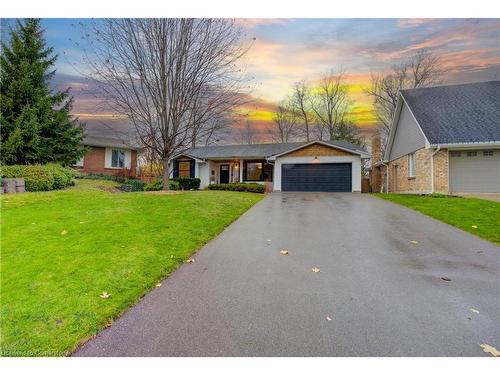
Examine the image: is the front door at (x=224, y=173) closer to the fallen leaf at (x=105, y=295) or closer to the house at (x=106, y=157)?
the house at (x=106, y=157)

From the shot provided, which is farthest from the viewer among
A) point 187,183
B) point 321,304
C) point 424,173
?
point 187,183

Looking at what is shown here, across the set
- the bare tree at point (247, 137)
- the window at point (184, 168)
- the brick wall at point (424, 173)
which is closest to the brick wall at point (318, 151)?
the brick wall at point (424, 173)

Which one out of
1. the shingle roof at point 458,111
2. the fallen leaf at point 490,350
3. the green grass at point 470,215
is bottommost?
the fallen leaf at point 490,350

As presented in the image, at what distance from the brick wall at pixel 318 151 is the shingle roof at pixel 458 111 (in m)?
4.65

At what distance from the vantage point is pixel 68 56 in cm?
845

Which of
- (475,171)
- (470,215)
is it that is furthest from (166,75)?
(475,171)

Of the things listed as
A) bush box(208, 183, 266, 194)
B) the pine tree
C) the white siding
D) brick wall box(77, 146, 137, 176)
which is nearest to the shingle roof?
the white siding

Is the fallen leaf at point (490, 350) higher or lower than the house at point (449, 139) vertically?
lower

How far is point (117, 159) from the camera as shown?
72.4 feet

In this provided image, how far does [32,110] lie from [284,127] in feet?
78.6

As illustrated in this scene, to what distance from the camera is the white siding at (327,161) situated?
17.1 m

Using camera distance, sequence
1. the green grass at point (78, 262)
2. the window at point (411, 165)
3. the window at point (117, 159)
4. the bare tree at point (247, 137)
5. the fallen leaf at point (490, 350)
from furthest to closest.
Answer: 1. the bare tree at point (247, 137)
2. the window at point (117, 159)
3. the window at point (411, 165)
4. the green grass at point (78, 262)
5. the fallen leaf at point (490, 350)

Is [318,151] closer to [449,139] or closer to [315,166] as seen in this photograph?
[315,166]

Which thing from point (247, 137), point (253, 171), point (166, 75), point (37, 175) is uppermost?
point (247, 137)
